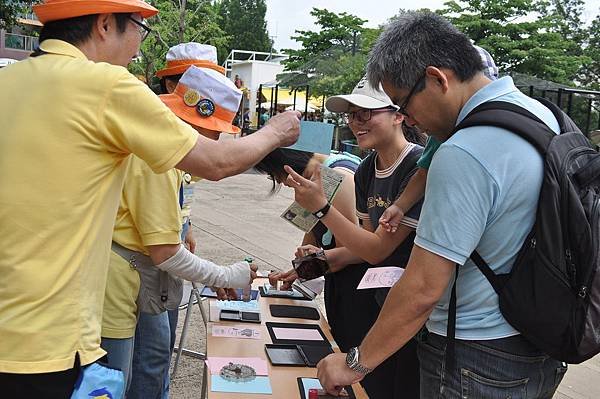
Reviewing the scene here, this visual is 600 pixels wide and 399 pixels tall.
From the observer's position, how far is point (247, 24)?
6431 centimetres

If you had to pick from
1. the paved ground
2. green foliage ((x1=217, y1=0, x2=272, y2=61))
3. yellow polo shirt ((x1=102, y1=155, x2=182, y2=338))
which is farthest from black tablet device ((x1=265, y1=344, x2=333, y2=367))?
green foliage ((x1=217, y1=0, x2=272, y2=61))

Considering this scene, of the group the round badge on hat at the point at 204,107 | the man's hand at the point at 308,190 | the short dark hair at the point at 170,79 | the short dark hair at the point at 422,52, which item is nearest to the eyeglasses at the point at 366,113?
the man's hand at the point at 308,190

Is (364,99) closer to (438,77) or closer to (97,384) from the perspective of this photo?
(438,77)

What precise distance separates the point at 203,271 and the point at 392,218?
70 centimetres

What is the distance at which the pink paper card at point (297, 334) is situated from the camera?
230 cm

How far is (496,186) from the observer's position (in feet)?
4.39

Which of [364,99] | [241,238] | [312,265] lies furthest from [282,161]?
[241,238]

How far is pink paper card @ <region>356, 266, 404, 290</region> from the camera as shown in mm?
1806

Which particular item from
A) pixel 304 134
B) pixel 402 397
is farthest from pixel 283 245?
pixel 304 134

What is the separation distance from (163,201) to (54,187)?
1.89 ft

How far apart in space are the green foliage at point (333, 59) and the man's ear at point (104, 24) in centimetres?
1047

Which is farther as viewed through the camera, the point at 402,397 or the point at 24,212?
the point at 402,397

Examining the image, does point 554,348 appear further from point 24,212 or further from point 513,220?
point 24,212

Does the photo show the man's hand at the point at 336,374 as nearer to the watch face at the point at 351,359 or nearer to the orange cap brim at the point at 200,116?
the watch face at the point at 351,359
